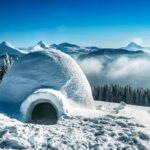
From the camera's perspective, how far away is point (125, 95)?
6656cm

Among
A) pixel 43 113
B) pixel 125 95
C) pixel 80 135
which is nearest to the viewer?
pixel 80 135

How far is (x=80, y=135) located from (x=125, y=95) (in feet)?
183

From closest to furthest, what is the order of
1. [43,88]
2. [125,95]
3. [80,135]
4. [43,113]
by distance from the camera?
[80,135]
[43,88]
[43,113]
[125,95]

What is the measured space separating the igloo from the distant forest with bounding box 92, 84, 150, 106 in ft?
161

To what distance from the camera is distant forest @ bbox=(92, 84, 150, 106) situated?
65438 mm

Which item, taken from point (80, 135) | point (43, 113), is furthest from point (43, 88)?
point (80, 135)

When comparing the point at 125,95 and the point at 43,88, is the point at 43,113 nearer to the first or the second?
the point at 43,88

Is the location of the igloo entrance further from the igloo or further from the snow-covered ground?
the snow-covered ground

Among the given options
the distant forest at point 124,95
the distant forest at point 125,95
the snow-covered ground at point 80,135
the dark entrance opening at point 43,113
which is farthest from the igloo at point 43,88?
the distant forest at point 125,95

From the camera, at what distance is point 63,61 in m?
17.8

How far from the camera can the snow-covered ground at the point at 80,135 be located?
11.1 m

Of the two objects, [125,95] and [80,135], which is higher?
[125,95]

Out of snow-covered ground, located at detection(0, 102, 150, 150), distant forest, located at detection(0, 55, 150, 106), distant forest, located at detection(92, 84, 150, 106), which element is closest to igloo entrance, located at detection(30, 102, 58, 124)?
snow-covered ground, located at detection(0, 102, 150, 150)

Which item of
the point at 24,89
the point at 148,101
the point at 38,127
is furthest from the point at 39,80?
the point at 148,101
